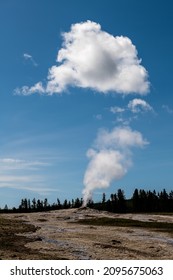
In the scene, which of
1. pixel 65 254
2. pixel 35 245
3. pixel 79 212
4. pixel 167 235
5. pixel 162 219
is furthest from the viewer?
pixel 79 212

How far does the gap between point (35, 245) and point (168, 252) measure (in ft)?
50.8

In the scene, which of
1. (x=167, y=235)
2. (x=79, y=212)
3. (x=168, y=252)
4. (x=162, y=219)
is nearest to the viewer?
(x=168, y=252)
